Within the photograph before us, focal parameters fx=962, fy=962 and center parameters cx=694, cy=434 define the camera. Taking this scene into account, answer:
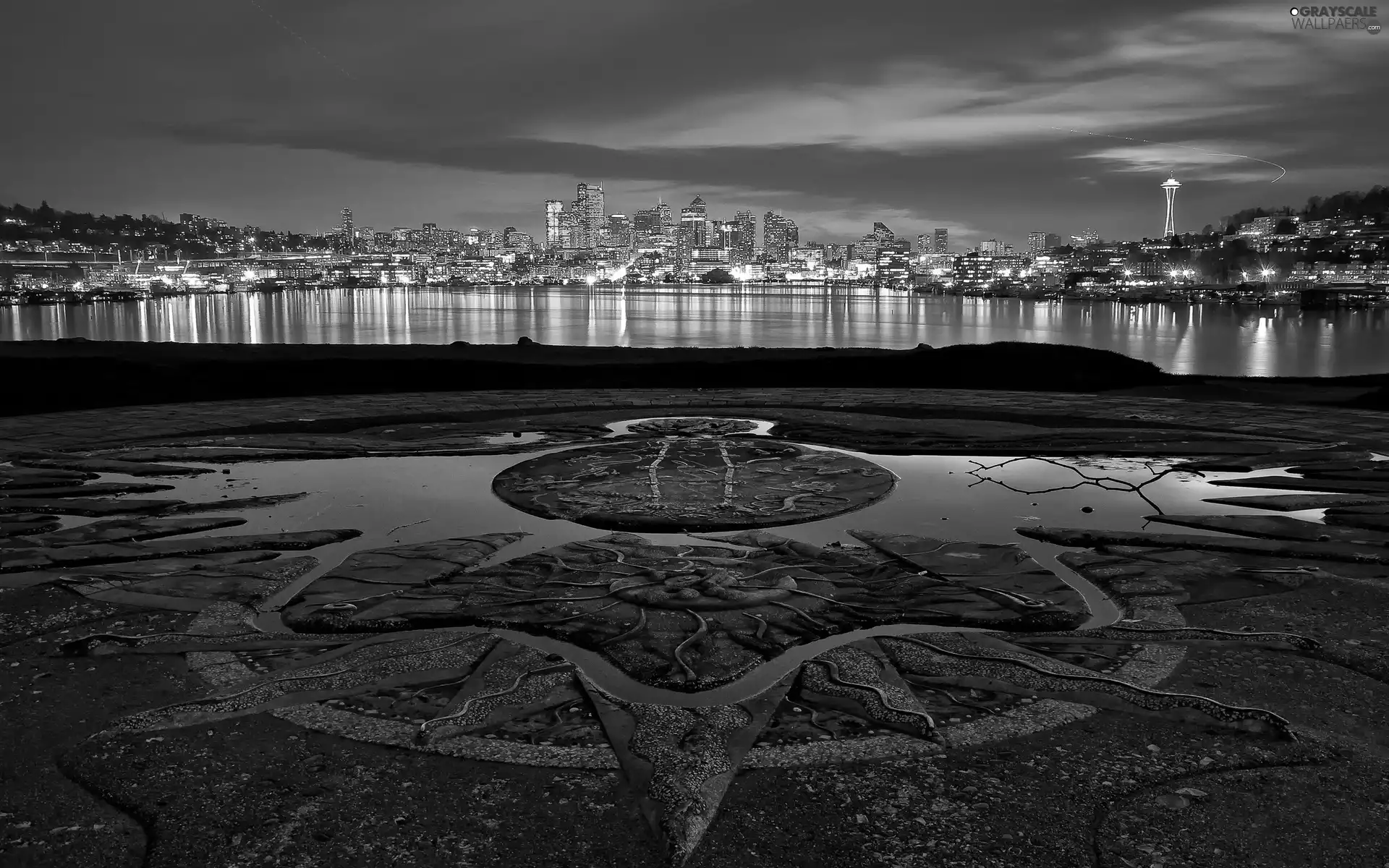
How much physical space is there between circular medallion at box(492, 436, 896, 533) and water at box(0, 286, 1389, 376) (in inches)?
1526

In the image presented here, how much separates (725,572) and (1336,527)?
4928mm

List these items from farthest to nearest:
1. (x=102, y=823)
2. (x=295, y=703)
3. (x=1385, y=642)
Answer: (x=1385, y=642), (x=295, y=703), (x=102, y=823)

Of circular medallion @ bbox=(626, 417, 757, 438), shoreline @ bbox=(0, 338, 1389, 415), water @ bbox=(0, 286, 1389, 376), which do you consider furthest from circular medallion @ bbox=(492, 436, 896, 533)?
water @ bbox=(0, 286, 1389, 376)

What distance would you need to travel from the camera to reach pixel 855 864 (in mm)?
3225

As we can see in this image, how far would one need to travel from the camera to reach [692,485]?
8977 millimetres

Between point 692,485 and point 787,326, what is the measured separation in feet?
245

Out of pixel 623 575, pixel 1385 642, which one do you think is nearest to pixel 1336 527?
pixel 1385 642

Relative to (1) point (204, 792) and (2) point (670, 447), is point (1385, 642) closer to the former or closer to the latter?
(1) point (204, 792)

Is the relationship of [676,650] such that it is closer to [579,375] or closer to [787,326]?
[579,375]

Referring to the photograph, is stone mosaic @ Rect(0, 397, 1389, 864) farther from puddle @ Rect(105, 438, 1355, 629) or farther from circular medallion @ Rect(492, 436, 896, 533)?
puddle @ Rect(105, 438, 1355, 629)

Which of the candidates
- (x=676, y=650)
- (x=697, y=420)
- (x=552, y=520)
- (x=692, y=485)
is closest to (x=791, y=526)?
(x=692, y=485)

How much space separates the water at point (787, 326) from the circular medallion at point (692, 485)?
38.8 m

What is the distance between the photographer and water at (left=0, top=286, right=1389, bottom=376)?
59.3 metres

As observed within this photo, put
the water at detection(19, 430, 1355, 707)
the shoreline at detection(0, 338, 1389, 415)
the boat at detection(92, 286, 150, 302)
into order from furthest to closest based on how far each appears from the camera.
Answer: the boat at detection(92, 286, 150, 302) < the shoreline at detection(0, 338, 1389, 415) < the water at detection(19, 430, 1355, 707)
